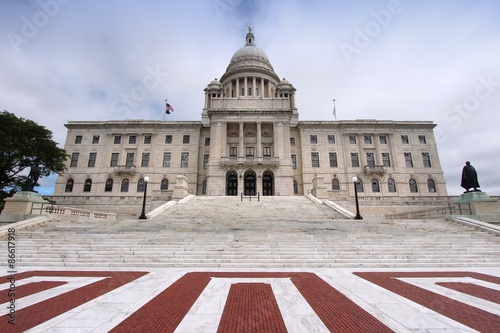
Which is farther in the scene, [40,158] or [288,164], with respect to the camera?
[288,164]

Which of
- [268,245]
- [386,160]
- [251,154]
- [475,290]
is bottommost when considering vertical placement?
[475,290]

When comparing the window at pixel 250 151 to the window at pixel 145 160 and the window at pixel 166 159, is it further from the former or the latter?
the window at pixel 145 160

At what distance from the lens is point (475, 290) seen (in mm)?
4820

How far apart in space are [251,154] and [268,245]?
89.4 ft

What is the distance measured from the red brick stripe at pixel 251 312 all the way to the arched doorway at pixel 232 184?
29155 millimetres

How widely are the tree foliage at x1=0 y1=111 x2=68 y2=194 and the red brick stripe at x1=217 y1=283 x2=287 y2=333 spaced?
27941 millimetres

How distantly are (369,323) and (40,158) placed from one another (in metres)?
34.0

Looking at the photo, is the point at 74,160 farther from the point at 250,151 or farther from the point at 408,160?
the point at 408,160

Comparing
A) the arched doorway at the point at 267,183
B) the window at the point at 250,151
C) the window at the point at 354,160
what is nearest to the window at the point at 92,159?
the window at the point at 250,151

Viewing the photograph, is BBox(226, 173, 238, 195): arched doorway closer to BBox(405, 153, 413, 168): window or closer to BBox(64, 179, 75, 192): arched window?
BBox(64, 179, 75, 192): arched window

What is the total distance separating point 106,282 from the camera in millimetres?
5477

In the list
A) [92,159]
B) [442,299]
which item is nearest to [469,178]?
[442,299]

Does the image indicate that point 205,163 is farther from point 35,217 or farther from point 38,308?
point 38,308

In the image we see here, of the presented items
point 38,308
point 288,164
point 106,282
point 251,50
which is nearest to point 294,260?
point 106,282
